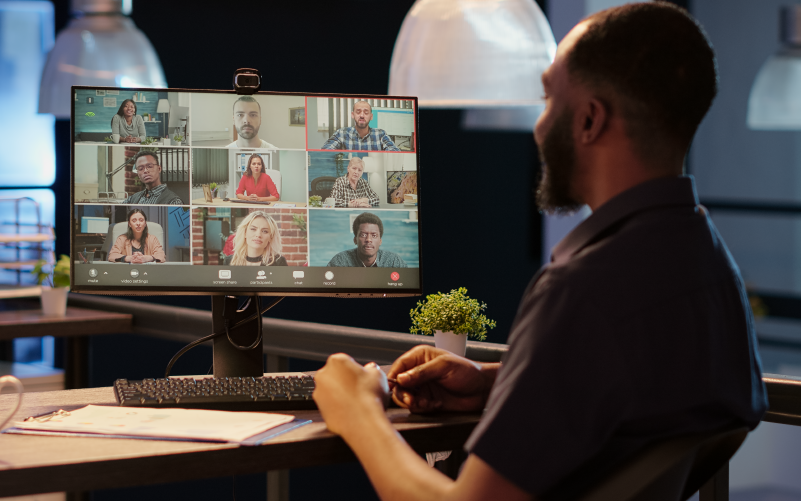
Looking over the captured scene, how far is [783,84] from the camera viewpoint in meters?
4.30

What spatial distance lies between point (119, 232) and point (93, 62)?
5.88 ft

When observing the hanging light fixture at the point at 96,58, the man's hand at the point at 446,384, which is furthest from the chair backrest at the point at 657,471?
the hanging light fixture at the point at 96,58

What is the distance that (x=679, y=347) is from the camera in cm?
95

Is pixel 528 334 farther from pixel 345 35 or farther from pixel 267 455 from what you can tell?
pixel 345 35

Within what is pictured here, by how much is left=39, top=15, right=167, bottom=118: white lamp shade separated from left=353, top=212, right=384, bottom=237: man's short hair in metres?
1.88

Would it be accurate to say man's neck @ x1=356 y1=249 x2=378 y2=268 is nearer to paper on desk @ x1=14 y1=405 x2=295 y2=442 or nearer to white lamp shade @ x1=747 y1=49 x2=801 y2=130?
paper on desk @ x1=14 y1=405 x2=295 y2=442

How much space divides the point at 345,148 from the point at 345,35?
10.2ft

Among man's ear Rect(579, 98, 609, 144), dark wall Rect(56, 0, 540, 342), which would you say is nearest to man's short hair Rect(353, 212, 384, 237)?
man's ear Rect(579, 98, 609, 144)

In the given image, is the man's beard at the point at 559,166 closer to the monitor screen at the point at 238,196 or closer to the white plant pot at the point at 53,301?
the monitor screen at the point at 238,196

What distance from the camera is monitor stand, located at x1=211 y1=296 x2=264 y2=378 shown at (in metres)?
1.70

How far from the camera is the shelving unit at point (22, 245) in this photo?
382cm

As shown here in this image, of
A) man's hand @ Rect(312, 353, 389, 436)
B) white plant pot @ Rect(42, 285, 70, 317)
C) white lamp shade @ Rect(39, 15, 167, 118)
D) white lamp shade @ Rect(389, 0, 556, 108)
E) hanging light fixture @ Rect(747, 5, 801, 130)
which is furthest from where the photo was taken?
hanging light fixture @ Rect(747, 5, 801, 130)

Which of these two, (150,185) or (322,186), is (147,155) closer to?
(150,185)

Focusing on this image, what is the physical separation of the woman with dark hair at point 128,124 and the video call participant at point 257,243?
10.0 inches
